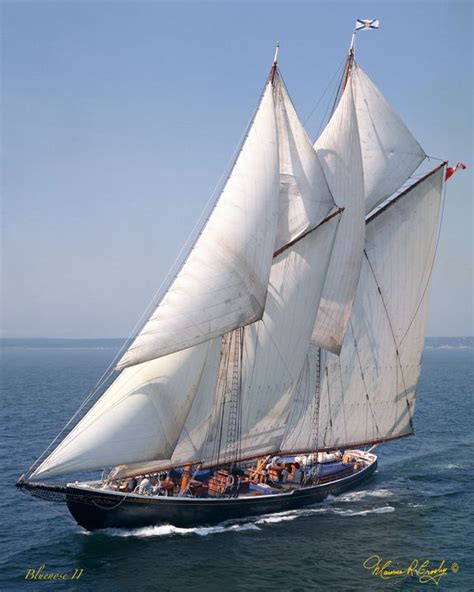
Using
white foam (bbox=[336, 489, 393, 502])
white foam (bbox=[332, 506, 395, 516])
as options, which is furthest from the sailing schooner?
white foam (bbox=[332, 506, 395, 516])

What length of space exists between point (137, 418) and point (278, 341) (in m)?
10.5

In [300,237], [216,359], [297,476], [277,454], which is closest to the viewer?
[216,359]

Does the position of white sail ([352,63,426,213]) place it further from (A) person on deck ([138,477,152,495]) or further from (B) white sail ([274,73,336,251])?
(A) person on deck ([138,477,152,495])

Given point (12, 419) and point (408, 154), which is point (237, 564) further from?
point (12, 419)

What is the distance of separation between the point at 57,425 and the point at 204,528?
38.6 metres

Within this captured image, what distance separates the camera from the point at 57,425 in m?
70.9

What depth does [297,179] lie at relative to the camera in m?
39.1

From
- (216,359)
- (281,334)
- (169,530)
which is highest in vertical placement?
(281,334)

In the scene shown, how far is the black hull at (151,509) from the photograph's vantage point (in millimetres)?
34781

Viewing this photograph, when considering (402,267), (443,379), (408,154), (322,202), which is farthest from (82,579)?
(443,379)

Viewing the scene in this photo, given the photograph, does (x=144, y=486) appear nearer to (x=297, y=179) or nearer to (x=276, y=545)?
(x=276, y=545)

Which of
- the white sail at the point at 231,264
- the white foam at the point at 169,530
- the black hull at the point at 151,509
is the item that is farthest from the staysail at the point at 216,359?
the white foam at the point at 169,530

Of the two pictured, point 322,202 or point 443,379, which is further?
point 443,379

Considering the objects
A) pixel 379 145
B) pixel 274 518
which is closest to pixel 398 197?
pixel 379 145
